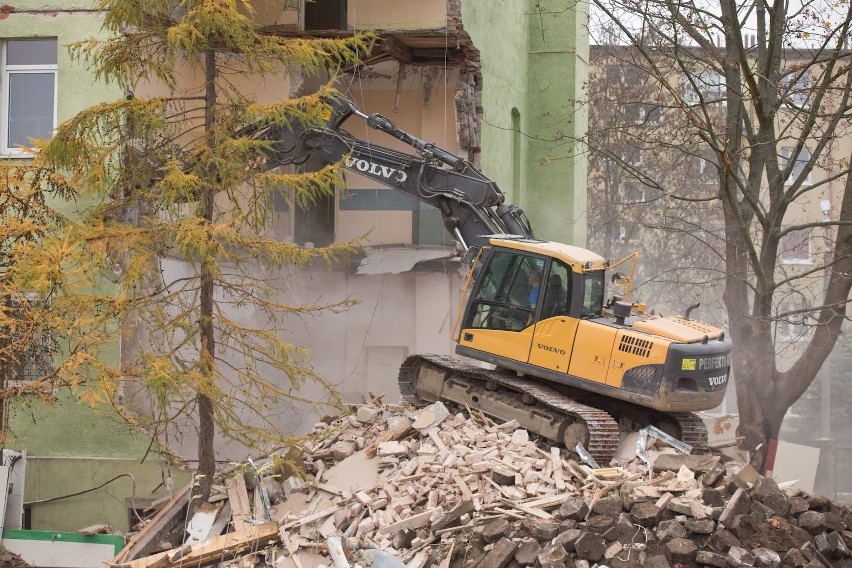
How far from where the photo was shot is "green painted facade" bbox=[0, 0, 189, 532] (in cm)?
1656

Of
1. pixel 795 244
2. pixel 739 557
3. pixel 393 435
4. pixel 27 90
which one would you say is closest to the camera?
pixel 739 557

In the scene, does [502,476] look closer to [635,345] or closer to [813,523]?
[635,345]

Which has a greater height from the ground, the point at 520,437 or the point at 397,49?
the point at 397,49

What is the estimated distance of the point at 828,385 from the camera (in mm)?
31688

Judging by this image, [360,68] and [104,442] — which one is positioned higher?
[360,68]

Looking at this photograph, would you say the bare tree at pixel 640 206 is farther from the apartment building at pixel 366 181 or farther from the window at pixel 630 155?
the apartment building at pixel 366 181

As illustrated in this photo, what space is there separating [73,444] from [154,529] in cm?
395

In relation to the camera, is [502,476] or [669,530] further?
[502,476]

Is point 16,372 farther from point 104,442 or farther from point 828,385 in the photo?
point 828,385

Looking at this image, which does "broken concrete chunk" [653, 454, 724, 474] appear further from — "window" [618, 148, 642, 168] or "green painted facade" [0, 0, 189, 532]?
"window" [618, 148, 642, 168]

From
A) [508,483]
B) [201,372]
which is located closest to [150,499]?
[201,372]

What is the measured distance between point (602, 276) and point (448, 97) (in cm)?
740

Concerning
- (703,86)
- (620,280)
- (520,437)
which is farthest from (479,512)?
(703,86)

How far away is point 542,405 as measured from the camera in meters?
14.2
